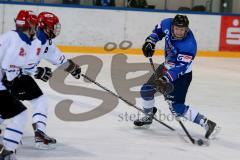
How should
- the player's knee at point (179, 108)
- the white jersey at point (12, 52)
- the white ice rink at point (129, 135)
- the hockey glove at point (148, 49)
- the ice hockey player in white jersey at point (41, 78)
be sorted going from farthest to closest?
the hockey glove at point (148, 49)
the player's knee at point (179, 108)
the white ice rink at point (129, 135)
the ice hockey player in white jersey at point (41, 78)
the white jersey at point (12, 52)

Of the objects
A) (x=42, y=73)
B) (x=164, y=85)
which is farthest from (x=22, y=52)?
(x=164, y=85)

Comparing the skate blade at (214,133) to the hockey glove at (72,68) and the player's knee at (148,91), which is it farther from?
the hockey glove at (72,68)

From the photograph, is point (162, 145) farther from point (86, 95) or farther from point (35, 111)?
point (86, 95)

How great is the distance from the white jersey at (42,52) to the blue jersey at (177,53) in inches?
35.5

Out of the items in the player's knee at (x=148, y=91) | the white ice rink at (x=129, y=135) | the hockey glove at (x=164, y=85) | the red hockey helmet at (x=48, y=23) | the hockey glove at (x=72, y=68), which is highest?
the red hockey helmet at (x=48, y=23)

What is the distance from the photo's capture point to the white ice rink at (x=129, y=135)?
4570 mm

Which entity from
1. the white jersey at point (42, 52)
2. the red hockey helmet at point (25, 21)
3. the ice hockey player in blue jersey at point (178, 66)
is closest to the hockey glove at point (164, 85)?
the ice hockey player in blue jersey at point (178, 66)

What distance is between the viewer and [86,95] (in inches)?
283

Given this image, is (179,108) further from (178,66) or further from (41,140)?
(41,140)

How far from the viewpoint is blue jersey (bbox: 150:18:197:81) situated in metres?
5.12

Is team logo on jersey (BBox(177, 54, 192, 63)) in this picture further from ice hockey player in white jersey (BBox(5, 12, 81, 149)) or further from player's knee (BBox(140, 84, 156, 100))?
ice hockey player in white jersey (BBox(5, 12, 81, 149))

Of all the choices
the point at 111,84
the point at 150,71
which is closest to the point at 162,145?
the point at 111,84

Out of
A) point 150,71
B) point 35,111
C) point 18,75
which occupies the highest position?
point 18,75

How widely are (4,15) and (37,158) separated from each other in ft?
24.8
